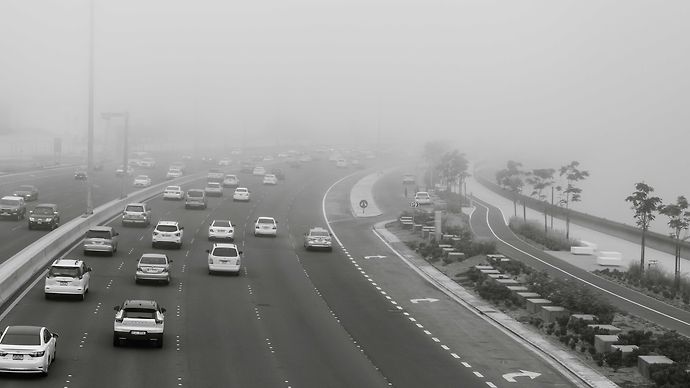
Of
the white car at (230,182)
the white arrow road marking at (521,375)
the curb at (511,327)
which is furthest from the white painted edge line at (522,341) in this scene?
the white car at (230,182)

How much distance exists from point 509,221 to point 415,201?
41.4ft

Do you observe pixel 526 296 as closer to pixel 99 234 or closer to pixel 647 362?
pixel 647 362

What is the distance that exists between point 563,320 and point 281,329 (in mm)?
11327

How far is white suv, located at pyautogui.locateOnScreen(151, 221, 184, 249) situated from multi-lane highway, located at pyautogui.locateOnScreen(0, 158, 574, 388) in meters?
0.56

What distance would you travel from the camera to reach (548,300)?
42625 mm

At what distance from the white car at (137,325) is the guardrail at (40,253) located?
900 cm

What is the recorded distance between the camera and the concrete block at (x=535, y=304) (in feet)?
136

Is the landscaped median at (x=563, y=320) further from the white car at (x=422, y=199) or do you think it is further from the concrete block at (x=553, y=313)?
the white car at (x=422, y=199)

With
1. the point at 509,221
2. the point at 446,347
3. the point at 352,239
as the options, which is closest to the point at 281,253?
the point at 352,239

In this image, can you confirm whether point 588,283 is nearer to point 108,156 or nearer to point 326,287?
point 326,287

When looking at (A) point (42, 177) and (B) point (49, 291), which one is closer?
(B) point (49, 291)

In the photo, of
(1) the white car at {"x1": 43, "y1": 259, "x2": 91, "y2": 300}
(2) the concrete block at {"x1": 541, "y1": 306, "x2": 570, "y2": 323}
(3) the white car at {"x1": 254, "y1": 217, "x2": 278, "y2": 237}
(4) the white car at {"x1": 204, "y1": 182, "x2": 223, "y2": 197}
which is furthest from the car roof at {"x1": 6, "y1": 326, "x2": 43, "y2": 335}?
(4) the white car at {"x1": 204, "y1": 182, "x2": 223, "y2": 197}

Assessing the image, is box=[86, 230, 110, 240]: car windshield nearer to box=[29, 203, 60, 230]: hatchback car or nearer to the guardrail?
the guardrail

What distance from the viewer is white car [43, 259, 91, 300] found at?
38.5 metres
